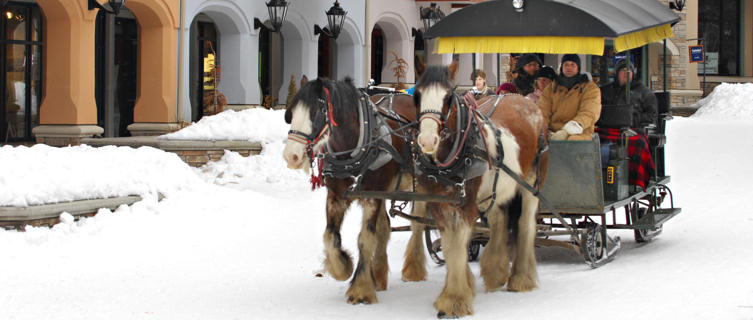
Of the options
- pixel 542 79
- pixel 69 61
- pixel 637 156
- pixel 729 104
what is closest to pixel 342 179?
pixel 542 79

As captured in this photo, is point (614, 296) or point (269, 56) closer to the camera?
point (614, 296)

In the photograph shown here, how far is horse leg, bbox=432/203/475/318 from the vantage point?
682 centimetres

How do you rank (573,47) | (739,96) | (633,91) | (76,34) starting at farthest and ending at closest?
(739,96)
(76,34)
(633,91)
(573,47)

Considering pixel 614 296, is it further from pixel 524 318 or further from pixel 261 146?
pixel 261 146

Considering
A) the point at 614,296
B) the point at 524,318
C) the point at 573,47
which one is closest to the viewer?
the point at 524,318

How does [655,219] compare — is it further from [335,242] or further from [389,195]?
[335,242]

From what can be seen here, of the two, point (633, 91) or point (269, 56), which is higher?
point (269, 56)

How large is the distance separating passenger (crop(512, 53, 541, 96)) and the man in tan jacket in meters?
0.86

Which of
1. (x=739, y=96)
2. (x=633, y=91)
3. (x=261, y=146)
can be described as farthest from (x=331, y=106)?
(x=739, y=96)

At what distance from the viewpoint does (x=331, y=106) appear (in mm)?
6988

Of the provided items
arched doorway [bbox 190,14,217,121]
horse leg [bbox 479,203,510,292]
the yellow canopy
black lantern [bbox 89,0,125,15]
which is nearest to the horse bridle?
horse leg [bbox 479,203,510,292]

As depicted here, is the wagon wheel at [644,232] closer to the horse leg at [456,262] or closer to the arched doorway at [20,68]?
the horse leg at [456,262]

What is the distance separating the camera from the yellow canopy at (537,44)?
8695 mm

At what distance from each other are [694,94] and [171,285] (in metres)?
27.9
